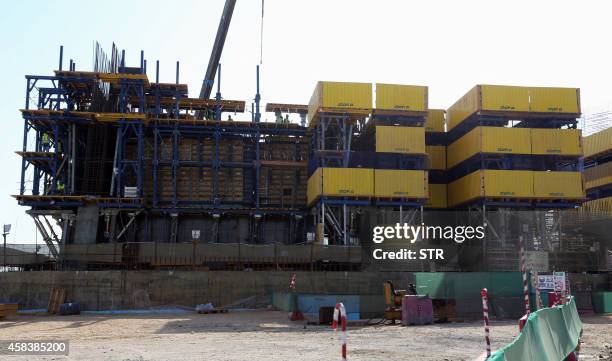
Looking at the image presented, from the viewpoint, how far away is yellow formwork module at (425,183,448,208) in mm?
57031

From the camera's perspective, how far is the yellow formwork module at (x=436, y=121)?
5806 cm

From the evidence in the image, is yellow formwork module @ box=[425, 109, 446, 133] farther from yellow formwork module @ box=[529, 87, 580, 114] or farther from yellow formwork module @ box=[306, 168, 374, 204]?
yellow formwork module @ box=[306, 168, 374, 204]

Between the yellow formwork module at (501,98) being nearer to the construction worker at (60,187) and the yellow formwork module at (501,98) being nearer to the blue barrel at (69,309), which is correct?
the blue barrel at (69,309)

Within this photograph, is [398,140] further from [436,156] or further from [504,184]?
[436,156]

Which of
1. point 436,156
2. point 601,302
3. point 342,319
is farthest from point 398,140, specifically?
point 342,319

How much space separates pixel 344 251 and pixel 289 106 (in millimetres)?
20396

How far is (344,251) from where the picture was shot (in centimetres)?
4103

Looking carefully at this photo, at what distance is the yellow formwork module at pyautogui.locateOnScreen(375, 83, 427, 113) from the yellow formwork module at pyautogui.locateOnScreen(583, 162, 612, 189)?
850 inches

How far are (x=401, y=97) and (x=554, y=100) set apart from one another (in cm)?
1301

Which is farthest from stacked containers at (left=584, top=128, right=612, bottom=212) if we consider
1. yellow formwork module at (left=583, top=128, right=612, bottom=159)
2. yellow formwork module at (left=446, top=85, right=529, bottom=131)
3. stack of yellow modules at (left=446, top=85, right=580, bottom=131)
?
yellow formwork module at (left=446, top=85, right=529, bottom=131)

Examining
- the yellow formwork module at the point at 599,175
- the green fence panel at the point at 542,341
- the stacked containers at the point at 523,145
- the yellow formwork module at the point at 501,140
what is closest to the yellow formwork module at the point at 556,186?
the stacked containers at the point at 523,145

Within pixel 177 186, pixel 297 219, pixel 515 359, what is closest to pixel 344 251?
pixel 297 219

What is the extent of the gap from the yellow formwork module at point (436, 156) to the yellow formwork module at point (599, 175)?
578 inches

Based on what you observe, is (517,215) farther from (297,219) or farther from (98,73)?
(98,73)
